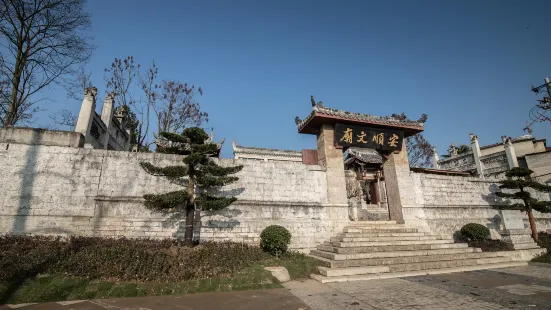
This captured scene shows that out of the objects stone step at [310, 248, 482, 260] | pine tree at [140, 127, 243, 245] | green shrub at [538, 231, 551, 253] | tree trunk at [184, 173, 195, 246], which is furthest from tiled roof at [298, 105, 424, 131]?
green shrub at [538, 231, 551, 253]

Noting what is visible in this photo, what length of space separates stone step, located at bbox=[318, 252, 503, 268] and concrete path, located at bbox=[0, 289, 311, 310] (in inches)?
108

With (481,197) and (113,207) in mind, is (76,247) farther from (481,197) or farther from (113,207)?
(481,197)

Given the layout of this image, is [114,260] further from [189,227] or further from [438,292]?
[438,292]

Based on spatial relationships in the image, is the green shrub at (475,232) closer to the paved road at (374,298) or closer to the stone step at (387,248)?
the stone step at (387,248)

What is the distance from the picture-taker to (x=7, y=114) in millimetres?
12000

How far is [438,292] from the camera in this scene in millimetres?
→ 5570

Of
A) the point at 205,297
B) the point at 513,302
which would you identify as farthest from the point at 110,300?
the point at 513,302

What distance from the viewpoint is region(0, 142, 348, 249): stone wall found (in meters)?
8.41

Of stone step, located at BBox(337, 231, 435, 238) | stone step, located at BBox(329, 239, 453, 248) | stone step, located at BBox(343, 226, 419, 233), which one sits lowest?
stone step, located at BBox(329, 239, 453, 248)

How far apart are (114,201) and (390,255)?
9635 millimetres

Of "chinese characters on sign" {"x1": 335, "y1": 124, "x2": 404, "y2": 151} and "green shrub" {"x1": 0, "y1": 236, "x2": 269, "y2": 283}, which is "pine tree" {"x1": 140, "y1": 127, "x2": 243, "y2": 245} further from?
"chinese characters on sign" {"x1": 335, "y1": 124, "x2": 404, "y2": 151}

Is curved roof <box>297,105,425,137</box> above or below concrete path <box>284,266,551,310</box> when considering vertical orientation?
above

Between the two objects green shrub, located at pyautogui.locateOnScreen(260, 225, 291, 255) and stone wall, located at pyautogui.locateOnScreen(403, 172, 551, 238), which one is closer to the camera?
green shrub, located at pyautogui.locateOnScreen(260, 225, 291, 255)

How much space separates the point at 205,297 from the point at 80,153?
7.24 meters
